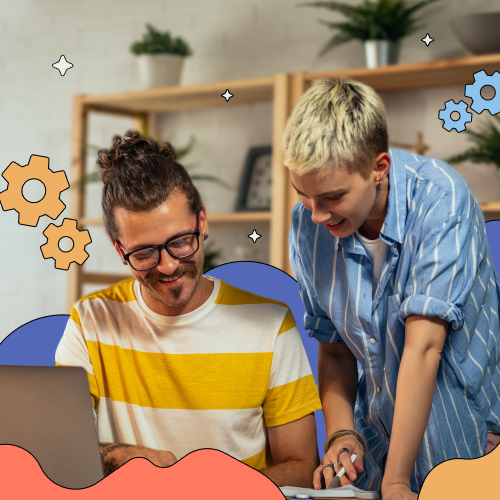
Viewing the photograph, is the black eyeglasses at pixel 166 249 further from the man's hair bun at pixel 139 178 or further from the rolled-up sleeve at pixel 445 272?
the rolled-up sleeve at pixel 445 272

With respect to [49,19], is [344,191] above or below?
below

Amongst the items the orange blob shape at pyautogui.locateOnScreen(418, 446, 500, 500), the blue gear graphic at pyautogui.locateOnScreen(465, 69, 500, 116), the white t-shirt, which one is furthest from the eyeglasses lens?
the orange blob shape at pyautogui.locateOnScreen(418, 446, 500, 500)

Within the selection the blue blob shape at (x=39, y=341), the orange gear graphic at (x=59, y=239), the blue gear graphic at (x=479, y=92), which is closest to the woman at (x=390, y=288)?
the blue gear graphic at (x=479, y=92)

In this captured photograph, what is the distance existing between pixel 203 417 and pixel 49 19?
10.8ft

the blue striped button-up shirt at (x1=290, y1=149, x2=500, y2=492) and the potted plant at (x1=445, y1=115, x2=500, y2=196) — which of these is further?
the potted plant at (x1=445, y1=115, x2=500, y2=196)

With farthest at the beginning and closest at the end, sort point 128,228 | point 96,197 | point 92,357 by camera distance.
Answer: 1. point 96,197
2. point 92,357
3. point 128,228

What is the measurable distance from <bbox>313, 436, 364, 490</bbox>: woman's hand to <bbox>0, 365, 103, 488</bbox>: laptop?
1.20 feet

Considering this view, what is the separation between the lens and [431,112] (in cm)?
278

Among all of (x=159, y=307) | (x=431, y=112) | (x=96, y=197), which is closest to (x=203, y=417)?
(x=159, y=307)

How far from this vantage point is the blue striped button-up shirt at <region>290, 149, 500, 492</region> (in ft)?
3.22

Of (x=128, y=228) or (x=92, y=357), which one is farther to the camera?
(x=92, y=357)

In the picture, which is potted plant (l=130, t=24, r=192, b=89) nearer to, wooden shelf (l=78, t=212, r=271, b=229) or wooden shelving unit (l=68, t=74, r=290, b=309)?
wooden shelving unit (l=68, t=74, r=290, b=309)

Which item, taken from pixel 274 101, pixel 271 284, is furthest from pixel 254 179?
pixel 271 284

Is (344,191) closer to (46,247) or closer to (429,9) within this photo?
(46,247)
